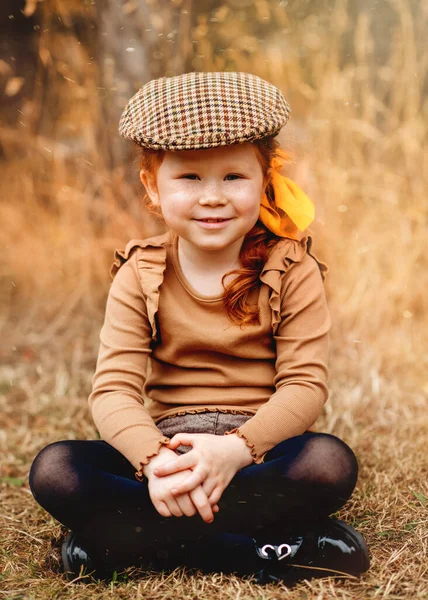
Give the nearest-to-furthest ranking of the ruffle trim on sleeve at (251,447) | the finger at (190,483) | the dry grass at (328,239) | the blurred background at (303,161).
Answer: the finger at (190,483) < the ruffle trim on sleeve at (251,447) < the dry grass at (328,239) < the blurred background at (303,161)

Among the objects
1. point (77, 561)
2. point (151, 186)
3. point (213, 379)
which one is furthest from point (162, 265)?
point (77, 561)

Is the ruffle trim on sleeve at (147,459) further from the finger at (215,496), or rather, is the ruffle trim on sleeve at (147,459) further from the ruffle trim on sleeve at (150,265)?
the ruffle trim on sleeve at (150,265)

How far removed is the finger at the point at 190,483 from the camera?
1.38 m

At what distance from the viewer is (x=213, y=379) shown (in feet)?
5.47

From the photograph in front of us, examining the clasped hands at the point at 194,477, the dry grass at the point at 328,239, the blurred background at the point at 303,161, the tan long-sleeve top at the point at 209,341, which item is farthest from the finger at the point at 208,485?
the blurred background at the point at 303,161

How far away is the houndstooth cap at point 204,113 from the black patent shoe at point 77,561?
33.0 inches

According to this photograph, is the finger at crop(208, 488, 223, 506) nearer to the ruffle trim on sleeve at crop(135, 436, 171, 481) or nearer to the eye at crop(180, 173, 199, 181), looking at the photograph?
the ruffle trim on sleeve at crop(135, 436, 171, 481)

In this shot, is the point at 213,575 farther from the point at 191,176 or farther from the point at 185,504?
the point at 191,176

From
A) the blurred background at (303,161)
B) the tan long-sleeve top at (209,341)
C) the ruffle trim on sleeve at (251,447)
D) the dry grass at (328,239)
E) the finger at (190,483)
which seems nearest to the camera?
the finger at (190,483)

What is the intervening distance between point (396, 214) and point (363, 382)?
0.72 meters

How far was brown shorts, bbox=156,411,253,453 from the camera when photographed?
1627 millimetres

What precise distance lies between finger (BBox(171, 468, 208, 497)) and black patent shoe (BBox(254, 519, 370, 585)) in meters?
0.22

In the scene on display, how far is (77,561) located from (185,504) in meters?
0.31

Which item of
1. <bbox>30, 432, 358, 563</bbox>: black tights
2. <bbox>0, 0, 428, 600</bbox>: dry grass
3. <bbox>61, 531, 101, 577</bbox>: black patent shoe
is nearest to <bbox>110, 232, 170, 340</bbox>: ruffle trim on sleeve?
<bbox>30, 432, 358, 563</bbox>: black tights
